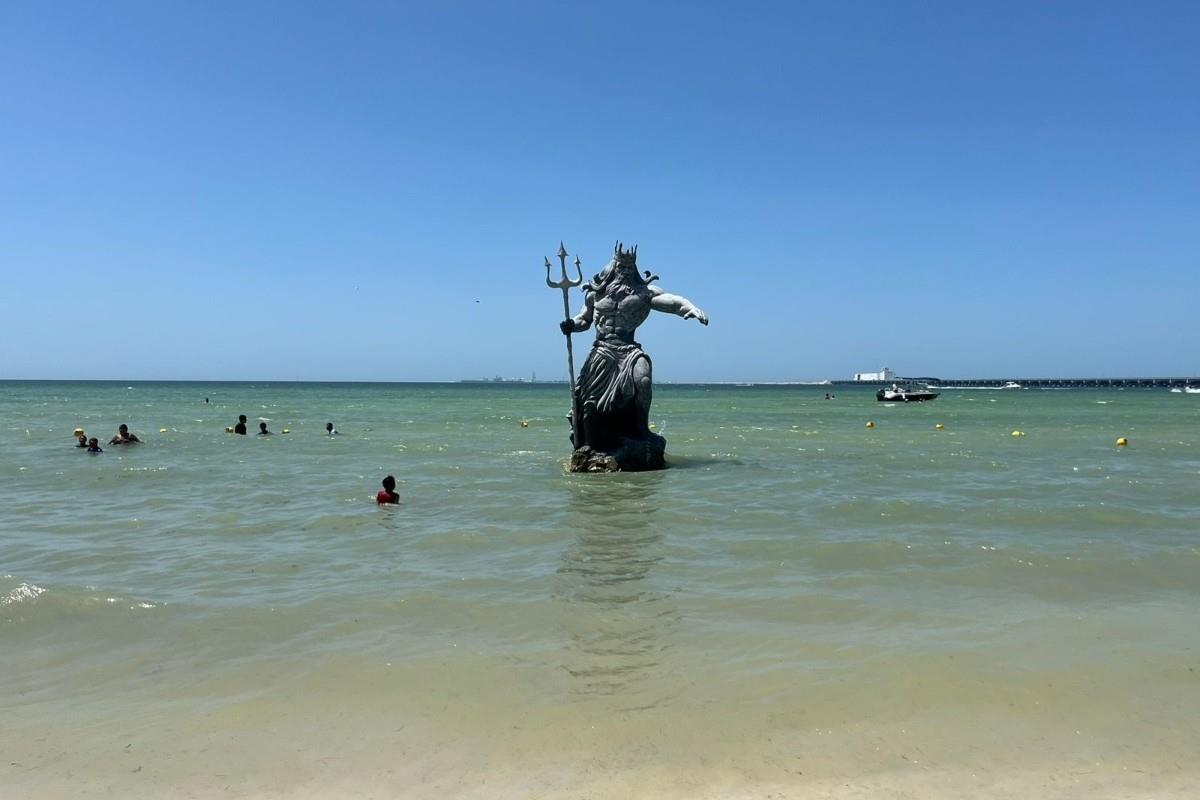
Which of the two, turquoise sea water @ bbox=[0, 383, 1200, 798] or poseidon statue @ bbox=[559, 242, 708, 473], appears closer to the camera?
turquoise sea water @ bbox=[0, 383, 1200, 798]

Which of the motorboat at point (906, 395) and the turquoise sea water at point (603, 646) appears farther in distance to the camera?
the motorboat at point (906, 395)

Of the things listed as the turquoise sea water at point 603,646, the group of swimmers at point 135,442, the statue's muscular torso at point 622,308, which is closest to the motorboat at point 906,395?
the group of swimmers at point 135,442

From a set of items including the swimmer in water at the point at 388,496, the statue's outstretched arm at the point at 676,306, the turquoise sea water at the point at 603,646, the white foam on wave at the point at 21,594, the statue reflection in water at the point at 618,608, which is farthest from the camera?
Result: the statue's outstretched arm at the point at 676,306

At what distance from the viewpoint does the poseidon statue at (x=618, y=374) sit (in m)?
14.2

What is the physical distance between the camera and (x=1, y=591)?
266 inches

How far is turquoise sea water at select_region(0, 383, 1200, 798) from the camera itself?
3.91 metres

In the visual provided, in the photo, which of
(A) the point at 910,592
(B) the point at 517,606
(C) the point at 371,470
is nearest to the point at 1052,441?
(C) the point at 371,470

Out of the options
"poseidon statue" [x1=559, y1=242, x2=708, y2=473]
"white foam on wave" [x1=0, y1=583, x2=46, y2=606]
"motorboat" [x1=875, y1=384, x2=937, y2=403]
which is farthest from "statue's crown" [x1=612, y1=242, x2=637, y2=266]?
"motorboat" [x1=875, y1=384, x2=937, y2=403]

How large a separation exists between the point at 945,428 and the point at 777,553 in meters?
26.1

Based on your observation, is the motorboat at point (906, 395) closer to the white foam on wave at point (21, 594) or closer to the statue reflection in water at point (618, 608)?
the statue reflection in water at point (618, 608)

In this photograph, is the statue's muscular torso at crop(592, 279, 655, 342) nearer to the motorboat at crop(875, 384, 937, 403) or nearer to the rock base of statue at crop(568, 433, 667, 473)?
the rock base of statue at crop(568, 433, 667, 473)

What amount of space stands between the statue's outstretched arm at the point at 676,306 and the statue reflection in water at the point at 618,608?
14.0ft

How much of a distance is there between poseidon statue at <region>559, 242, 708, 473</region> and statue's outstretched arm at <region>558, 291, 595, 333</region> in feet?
0.06

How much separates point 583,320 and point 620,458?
241 cm
